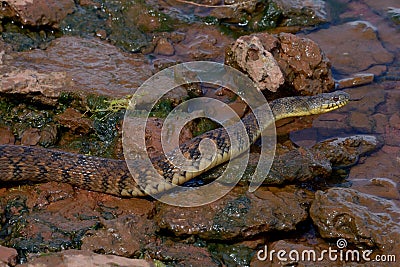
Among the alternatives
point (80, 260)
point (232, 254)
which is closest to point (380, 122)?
point (232, 254)

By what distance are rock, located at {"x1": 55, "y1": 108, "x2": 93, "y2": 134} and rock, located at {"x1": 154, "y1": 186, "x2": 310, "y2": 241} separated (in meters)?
1.74

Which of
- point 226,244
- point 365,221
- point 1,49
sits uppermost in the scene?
point 1,49

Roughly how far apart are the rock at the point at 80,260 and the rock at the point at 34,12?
4.85 meters

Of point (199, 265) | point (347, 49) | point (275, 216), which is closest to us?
point (199, 265)

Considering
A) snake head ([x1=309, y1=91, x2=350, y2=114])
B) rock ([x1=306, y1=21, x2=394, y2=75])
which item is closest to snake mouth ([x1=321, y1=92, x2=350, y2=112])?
snake head ([x1=309, y1=91, x2=350, y2=114])

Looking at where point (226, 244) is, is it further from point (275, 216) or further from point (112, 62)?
point (112, 62)

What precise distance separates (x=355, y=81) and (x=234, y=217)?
3.96 m

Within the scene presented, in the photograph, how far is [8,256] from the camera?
5074 mm

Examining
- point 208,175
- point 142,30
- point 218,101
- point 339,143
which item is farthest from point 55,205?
point 142,30

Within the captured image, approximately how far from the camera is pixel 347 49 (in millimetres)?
9555

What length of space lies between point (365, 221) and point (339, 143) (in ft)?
5.85

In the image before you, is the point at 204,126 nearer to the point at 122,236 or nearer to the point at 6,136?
the point at 122,236

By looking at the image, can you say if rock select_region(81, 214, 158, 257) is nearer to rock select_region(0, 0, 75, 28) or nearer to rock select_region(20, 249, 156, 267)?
rock select_region(20, 249, 156, 267)

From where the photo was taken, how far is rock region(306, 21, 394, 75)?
30.1 feet
